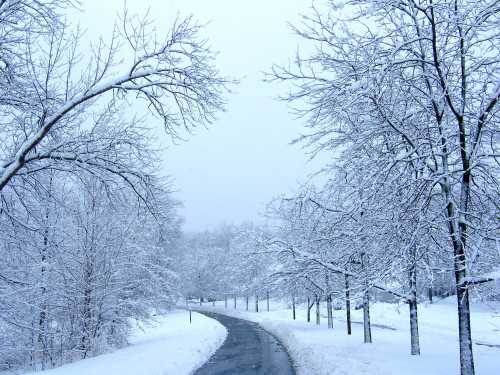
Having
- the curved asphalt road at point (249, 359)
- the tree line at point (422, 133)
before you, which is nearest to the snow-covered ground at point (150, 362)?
the curved asphalt road at point (249, 359)

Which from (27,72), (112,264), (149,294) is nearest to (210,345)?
(149,294)

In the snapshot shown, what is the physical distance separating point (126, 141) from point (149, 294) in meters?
19.8

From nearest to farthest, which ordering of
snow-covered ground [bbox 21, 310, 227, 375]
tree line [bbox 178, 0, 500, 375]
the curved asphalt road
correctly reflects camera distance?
1. tree line [bbox 178, 0, 500, 375]
2. snow-covered ground [bbox 21, 310, 227, 375]
3. the curved asphalt road

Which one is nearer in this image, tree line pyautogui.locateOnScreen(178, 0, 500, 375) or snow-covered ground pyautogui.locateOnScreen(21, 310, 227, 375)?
tree line pyautogui.locateOnScreen(178, 0, 500, 375)

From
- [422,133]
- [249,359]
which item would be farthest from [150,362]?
[422,133]

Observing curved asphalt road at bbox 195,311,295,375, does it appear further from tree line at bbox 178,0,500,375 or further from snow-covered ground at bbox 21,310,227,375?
tree line at bbox 178,0,500,375

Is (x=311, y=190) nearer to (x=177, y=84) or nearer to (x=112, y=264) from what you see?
(x=177, y=84)

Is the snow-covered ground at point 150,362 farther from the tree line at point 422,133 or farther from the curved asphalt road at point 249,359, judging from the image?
the tree line at point 422,133

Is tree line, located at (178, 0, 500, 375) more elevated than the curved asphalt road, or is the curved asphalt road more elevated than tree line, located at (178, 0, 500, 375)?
tree line, located at (178, 0, 500, 375)

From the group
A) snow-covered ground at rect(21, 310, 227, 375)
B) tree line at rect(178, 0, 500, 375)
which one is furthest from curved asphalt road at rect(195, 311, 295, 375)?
tree line at rect(178, 0, 500, 375)

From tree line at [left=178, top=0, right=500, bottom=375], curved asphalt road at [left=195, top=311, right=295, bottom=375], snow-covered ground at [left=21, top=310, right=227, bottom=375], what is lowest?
curved asphalt road at [left=195, top=311, right=295, bottom=375]

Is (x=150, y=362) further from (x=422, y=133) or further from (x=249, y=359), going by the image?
(x=422, y=133)

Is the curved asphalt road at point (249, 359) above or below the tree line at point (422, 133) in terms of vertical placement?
below

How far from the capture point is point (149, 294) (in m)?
26.2
